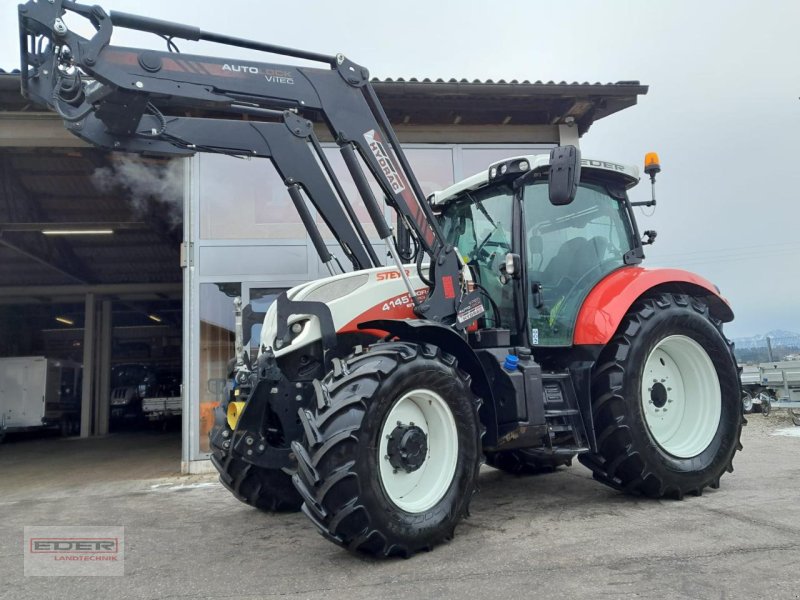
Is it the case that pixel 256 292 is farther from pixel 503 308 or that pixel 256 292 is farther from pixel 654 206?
pixel 654 206

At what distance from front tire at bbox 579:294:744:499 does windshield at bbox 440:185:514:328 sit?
0.89m

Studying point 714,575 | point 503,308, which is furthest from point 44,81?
point 714,575

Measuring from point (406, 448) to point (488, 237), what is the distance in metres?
2.19

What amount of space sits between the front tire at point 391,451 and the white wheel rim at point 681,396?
5.91 ft

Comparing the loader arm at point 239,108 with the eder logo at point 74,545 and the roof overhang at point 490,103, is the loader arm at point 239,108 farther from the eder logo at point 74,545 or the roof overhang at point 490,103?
the roof overhang at point 490,103

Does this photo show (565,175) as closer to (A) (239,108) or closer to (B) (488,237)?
(B) (488,237)

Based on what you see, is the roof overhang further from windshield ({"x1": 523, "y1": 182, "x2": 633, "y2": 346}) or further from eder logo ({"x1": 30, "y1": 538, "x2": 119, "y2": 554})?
eder logo ({"x1": 30, "y1": 538, "x2": 119, "y2": 554})

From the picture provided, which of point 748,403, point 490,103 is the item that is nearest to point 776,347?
point 748,403

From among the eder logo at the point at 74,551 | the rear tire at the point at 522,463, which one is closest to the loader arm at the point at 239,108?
the rear tire at the point at 522,463

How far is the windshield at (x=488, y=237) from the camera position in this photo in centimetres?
496

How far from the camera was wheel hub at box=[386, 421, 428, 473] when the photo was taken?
11.8 ft

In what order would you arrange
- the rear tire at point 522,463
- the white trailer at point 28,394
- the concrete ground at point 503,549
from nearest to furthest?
the concrete ground at point 503,549 < the rear tire at point 522,463 < the white trailer at point 28,394

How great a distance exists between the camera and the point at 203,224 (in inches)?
330

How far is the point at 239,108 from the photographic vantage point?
4.10 meters
